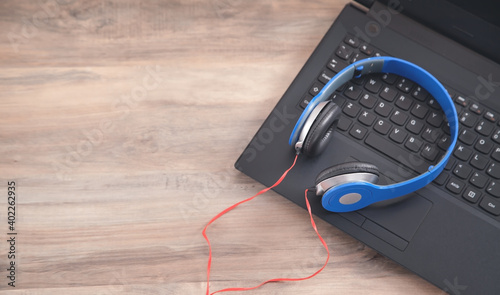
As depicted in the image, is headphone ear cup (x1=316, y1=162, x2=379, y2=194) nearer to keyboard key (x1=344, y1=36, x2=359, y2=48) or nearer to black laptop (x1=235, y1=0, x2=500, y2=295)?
black laptop (x1=235, y1=0, x2=500, y2=295)

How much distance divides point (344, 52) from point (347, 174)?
0.69 ft

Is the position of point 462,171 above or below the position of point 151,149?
above

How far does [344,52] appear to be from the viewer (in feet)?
2.52

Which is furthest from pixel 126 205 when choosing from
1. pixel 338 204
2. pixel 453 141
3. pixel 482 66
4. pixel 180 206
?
pixel 482 66

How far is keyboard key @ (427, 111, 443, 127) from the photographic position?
74cm

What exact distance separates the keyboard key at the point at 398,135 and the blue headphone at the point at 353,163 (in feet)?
0.21

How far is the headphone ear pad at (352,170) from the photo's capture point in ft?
2.17

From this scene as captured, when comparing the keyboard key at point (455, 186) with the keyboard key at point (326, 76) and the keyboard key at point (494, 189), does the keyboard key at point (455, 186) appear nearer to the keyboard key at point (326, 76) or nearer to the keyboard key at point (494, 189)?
the keyboard key at point (494, 189)

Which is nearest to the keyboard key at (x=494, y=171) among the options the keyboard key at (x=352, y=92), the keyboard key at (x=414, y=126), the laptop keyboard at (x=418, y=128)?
the laptop keyboard at (x=418, y=128)

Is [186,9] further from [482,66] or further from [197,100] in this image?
[482,66]

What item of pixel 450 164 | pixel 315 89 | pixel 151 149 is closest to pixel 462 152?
pixel 450 164

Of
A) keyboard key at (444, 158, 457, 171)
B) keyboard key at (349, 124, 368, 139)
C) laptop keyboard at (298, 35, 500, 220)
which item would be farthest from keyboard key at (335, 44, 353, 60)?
keyboard key at (444, 158, 457, 171)

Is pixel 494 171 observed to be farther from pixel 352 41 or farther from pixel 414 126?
pixel 352 41

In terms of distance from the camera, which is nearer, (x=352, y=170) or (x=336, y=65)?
(x=352, y=170)
